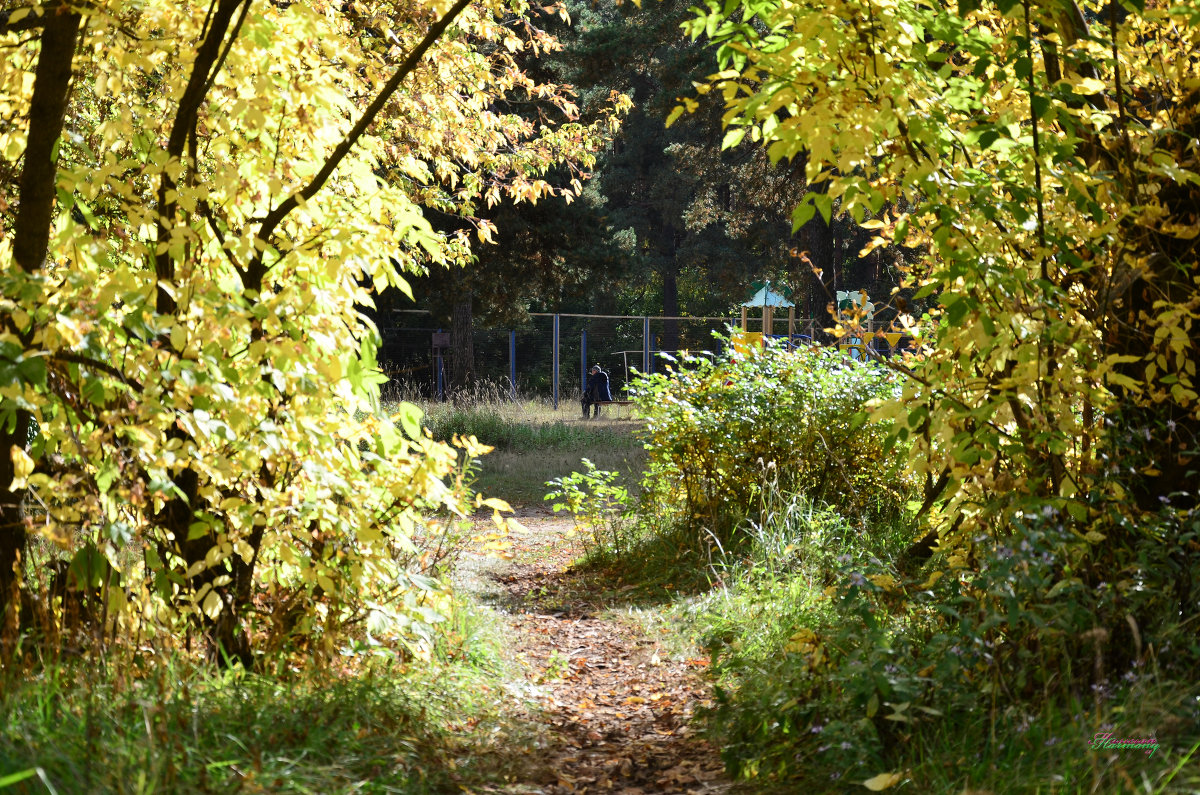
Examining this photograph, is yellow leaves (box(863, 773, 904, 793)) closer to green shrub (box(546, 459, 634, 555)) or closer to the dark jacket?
green shrub (box(546, 459, 634, 555))

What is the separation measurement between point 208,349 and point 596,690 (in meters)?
2.24

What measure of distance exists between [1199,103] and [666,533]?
3903 millimetres

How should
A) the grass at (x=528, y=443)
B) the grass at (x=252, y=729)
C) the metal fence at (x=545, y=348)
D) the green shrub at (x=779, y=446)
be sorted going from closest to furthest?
1. the grass at (x=252, y=729)
2. the green shrub at (x=779, y=446)
3. the grass at (x=528, y=443)
4. the metal fence at (x=545, y=348)

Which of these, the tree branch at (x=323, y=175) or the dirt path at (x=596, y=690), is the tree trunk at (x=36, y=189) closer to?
the tree branch at (x=323, y=175)

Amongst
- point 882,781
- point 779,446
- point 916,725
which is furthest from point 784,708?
point 779,446

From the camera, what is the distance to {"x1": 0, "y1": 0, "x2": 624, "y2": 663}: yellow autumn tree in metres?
2.69

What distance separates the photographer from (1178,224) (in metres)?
3.33

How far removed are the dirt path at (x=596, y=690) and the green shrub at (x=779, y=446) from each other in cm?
84

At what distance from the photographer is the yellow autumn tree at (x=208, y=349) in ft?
8.82

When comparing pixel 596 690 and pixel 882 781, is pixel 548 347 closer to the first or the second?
pixel 596 690

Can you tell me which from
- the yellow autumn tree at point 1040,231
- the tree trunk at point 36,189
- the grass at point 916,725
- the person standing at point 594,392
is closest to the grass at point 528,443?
the person standing at point 594,392

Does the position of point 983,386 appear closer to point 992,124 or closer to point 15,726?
point 992,124

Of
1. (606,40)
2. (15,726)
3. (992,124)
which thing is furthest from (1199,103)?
(606,40)

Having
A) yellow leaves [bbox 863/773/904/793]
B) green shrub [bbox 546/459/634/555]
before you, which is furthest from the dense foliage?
green shrub [bbox 546/459/634/555]
